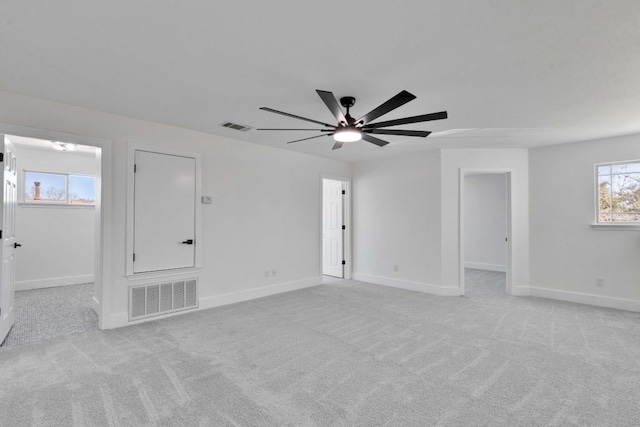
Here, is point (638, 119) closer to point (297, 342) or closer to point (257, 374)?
point (297, 342)

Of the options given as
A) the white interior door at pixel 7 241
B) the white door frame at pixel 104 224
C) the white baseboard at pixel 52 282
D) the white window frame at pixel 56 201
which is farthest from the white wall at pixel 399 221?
the white baseboard at pixel 52 282

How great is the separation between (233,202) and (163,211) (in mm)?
1026

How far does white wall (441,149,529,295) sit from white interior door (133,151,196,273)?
157 inches

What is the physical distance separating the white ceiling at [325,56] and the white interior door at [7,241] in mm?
835

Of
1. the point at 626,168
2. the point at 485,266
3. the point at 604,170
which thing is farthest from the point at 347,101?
the point at 485,266

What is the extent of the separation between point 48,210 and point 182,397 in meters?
5.54

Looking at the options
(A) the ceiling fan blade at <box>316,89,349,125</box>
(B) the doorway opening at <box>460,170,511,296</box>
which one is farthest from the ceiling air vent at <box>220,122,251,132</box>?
(B) the doorway opening at <box>460,170,511,296</box>

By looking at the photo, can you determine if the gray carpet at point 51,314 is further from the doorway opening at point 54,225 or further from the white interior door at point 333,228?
the white interior door at point 333,228

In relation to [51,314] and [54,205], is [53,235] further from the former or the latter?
[51,314]

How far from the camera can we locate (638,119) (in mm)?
3760

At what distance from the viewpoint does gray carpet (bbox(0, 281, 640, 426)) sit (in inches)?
80.3

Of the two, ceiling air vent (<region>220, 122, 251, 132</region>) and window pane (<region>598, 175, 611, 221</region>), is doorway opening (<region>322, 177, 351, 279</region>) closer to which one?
ceiling air vent (<region>220, 122, 251, 132</region>)

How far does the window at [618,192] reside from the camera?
4.47 meters

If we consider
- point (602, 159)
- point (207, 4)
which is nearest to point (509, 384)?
point (207, 4)
